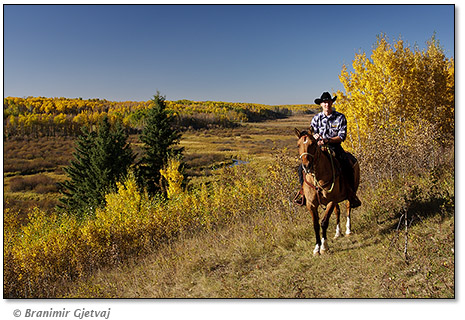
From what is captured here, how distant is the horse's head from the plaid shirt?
100cm

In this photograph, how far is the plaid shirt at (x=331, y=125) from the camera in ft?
18.2

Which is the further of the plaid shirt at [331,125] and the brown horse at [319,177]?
the plaid shirt at [331,125]

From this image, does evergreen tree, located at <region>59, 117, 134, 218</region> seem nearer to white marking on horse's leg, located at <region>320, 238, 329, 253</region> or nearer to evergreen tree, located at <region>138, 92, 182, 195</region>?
evergreen tree, located at <region>138, 92, 182, 195</region>

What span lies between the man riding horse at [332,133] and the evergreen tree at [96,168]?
25.7 metres

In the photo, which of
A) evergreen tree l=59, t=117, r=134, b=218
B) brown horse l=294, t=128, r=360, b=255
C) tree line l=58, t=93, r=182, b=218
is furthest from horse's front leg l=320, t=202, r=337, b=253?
evergreen tree l=59, t=117, r=134, b=218

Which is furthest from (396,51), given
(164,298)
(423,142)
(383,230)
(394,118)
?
(164,298)

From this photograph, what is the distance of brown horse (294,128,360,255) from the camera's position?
4828mm

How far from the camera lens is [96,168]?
29422 millimetres

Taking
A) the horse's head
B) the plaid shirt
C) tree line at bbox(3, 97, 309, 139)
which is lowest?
the horse's head

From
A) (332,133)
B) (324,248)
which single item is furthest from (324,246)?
(332,133)

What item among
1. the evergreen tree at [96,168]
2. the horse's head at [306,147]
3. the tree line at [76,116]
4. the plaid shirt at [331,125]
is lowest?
the evergreen tree at [96,168]

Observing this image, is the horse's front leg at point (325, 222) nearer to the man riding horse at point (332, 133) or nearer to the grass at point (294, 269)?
the grass at point (294, 269)

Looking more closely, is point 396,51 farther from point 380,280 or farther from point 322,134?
point 380,280

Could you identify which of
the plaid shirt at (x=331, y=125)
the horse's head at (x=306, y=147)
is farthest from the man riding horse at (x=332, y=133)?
the horse's head at (x=306, y=147)
